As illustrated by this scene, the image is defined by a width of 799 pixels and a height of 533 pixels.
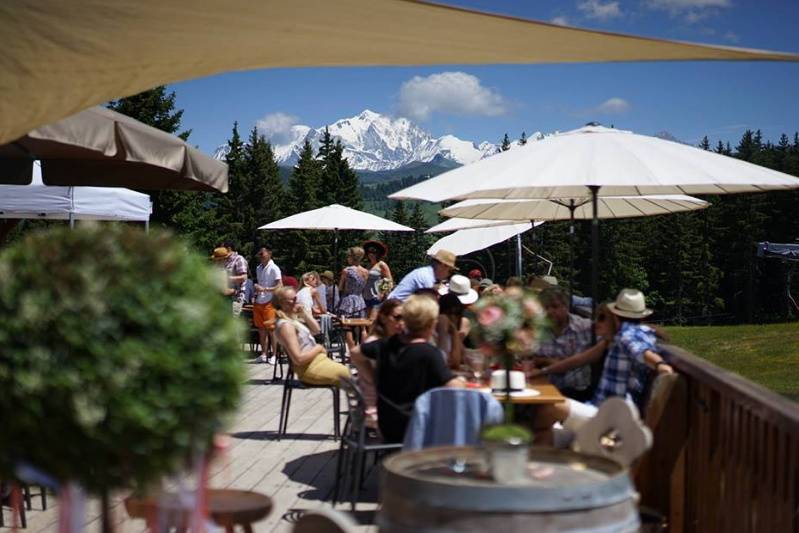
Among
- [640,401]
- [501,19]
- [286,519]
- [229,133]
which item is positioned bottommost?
[286,519]

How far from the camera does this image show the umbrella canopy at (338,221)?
1562cm

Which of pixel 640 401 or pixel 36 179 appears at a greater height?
pixel 36 179

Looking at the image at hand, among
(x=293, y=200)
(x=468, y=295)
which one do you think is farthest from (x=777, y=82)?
(x=468, y=295)

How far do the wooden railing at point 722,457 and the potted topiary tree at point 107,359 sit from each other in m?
2.25

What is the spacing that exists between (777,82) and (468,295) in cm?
13924

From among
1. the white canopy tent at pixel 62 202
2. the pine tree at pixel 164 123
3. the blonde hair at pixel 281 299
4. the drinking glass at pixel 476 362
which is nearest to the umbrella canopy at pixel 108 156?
the blonde hair at pixel 281 299

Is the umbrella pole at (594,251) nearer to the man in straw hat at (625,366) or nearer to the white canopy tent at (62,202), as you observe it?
the man in straw hat at (625,366)

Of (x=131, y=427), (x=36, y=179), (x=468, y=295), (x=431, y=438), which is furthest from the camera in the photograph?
(x=36, y=179)

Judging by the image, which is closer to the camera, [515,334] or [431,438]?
[431,438]

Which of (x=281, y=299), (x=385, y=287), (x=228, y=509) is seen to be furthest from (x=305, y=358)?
(x=385, y=287)

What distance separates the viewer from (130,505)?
3.39m

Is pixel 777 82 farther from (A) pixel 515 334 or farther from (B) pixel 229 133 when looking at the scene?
(A) pixel 515 334

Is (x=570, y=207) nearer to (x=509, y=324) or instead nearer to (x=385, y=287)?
(x=385, y=287)

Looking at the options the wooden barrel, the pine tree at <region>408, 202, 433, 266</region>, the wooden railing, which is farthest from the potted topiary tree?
the pine tree at <region>408, 202, 433, 266</region>
